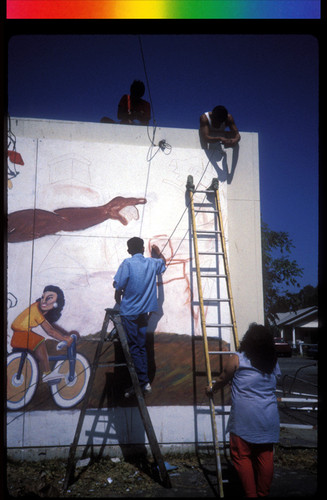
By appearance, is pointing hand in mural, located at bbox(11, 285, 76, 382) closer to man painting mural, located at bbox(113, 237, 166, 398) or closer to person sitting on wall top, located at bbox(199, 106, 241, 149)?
A: man painting mural, located at bbox(113, 237, 166, 398)

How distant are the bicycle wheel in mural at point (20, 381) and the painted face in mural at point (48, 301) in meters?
0.59

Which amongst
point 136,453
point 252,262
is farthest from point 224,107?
point 136,453

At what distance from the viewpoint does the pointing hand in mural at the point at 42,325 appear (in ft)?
14.9

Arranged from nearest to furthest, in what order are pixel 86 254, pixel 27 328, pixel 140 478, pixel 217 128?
pixel 140 478 → pixel 27 328 → pixel 86 254 → pixel 217 128

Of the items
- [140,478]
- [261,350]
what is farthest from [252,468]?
[140,478]

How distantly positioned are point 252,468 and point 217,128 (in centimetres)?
415


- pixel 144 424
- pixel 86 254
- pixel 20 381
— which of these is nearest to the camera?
pixel 144 424

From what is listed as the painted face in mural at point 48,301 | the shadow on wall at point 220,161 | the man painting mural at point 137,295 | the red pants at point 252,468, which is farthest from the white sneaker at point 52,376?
the shadow on wall at point 220,161

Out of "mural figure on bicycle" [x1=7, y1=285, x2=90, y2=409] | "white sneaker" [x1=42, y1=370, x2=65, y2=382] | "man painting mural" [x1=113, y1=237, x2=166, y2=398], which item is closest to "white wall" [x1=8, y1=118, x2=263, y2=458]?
"mural figure on bicycle" [x1=7, y1=285, x2=90, y2=409]

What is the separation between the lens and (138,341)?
434 cm

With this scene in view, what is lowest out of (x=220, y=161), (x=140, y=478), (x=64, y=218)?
(x=140, y=478)

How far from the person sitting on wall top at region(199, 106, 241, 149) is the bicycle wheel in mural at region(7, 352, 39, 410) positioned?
3.70 metres

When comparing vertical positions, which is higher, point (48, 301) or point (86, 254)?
point (86, 254)

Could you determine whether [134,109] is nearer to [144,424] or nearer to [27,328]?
[27,328]
